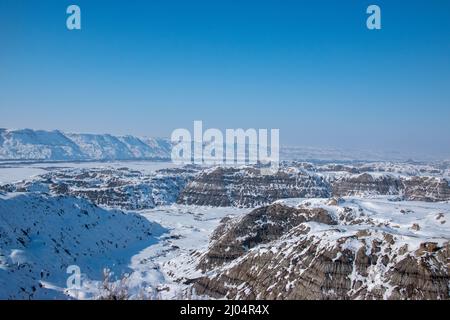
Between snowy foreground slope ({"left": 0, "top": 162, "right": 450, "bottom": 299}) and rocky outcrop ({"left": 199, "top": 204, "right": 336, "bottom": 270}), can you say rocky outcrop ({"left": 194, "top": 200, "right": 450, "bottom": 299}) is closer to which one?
snowy foreground slope ({"left": 0, "top": 162, "right": 450, "bottom": 299})

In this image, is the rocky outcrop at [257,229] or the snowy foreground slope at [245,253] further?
the rocky outcrop at [257,229]

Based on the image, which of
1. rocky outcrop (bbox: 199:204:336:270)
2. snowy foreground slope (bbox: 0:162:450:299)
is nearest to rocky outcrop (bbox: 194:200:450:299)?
snowy foreground slope (bbox: 0:162:450:299)

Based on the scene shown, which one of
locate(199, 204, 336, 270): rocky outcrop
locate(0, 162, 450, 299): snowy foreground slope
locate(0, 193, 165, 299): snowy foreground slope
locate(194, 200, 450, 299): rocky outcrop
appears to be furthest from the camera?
locate(199, 204, 336, 270): rocky outcrop

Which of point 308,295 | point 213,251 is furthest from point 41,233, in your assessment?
point 308,295

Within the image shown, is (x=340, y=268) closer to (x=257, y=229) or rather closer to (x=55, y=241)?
(x=257, y=229)

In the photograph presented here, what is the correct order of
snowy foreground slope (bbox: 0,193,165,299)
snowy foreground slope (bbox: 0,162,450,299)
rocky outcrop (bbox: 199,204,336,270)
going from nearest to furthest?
1. snowy foreground slope (bbox: 0,162,450,299)
2. snowy foreground slope (bbox: 0,193,165,299)
3. rocky outcrop (bbox: 199,204,336,270)

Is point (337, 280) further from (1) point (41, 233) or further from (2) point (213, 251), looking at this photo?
(1) point (41, 233)

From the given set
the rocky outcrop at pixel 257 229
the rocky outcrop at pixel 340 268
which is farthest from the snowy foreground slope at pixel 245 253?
the rocky outcrop at pixel 257 229

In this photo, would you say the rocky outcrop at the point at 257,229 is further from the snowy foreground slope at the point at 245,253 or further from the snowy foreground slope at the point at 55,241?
the snowy foreground slope at the point at 55,241
